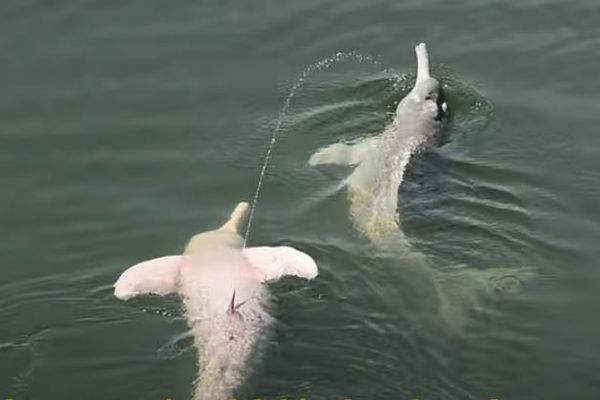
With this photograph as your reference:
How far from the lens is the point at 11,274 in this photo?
8.62 metres

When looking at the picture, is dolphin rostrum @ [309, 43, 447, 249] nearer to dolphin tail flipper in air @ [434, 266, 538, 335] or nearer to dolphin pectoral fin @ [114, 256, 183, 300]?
dolphin tail flipper in air @ [434, 266, 538, 335]

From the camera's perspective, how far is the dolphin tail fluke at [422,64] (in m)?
11.2

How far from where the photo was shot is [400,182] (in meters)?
9.81

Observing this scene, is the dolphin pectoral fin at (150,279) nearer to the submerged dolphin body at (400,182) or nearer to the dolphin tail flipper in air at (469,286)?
the submerged dolphin body at (400,182)

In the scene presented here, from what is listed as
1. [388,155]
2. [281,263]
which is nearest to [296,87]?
[388,155]

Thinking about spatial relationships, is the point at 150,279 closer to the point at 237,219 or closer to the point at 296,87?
the point at 237,219

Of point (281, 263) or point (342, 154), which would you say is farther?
point (342, 154)

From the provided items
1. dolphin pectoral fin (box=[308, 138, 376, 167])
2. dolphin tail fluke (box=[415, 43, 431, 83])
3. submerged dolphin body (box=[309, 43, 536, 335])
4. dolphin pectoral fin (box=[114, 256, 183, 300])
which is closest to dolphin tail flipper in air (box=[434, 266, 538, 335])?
submerged dolphin body (box=[309, 43, 536, 335])

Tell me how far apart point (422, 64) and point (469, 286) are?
11.5 feet

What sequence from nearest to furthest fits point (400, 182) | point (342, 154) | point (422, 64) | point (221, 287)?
point (221, 287)
point (400, 182)
point (342, 154)
point (422, 64)

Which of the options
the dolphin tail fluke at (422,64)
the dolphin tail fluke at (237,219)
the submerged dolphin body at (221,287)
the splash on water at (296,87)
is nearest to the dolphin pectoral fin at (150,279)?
the submerged dolphin body at (221,287)

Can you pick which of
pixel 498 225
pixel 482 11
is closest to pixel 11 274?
pixel 498 225

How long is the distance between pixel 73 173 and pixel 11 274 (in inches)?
61.7

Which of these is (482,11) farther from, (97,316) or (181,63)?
(97,316)
